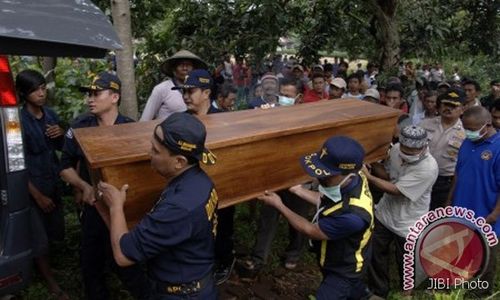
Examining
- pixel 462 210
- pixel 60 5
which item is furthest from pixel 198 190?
pixel 462 210

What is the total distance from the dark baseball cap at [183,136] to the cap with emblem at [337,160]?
0.67 m

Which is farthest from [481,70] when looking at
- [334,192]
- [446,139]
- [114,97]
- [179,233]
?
[179,233]

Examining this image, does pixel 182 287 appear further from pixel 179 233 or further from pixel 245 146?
pixel 245 146

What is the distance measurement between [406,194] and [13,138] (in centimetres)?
241

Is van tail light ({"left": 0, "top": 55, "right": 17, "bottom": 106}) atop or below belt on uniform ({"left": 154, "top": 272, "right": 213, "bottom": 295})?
atop

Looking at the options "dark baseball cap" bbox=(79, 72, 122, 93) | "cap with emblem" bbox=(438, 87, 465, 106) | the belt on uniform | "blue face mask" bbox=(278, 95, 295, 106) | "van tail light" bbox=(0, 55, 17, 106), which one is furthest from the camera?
"blue face mask" bbox=(278, 95, 295, 106)

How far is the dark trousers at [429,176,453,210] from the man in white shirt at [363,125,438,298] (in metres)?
0.63

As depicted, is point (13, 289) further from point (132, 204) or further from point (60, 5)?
point (60, 5)

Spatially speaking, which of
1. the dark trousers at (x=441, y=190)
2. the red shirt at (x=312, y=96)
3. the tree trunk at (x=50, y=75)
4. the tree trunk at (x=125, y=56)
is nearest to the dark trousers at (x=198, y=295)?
the tree trunk at (x=125, y=56)

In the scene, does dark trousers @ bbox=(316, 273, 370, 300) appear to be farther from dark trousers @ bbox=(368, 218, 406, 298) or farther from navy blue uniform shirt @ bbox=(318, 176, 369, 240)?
dark trousers @ bbox=(368, 218, 406, 298)

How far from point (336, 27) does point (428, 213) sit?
4.74 metres

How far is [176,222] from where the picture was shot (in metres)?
1.77

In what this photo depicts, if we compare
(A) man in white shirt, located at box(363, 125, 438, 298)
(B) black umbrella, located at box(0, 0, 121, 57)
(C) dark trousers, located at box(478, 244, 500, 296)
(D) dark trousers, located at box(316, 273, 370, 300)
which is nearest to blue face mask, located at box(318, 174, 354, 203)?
(D) dark trousers, located at box(316, 273, 370, 300)

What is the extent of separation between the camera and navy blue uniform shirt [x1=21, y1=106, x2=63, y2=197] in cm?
305
